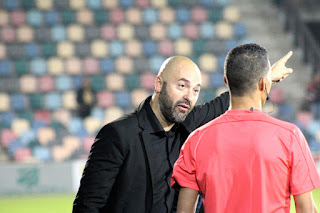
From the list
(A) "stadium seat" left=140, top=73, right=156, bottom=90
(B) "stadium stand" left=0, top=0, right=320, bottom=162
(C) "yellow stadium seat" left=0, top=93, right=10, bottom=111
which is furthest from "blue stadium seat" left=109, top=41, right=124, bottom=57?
(C) "yellow stadium seat" left=0, top=93, right=10, bottom=111

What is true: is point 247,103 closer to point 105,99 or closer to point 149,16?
point 105,99

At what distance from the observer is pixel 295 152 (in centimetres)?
228

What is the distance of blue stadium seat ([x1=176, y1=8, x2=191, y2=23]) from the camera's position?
15.3m

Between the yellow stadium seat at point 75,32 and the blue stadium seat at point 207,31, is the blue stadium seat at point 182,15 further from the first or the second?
the yellow stadium seat at point 75,32

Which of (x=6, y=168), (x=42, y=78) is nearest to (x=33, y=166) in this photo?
(x=6, y=168)

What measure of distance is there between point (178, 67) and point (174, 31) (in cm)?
1197

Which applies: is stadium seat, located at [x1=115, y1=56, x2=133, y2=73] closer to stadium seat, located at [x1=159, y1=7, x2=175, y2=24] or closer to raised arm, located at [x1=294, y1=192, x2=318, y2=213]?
stadium seat, located at [x1=159, y1=7, x2=175, y2=24]

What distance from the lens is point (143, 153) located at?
302 cm

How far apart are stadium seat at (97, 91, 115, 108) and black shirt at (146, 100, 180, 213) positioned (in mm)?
10143

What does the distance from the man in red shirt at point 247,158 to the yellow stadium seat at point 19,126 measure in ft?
31.9

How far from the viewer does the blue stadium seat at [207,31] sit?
49.3 feet

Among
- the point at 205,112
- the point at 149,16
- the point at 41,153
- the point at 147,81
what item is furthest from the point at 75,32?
the point at 205,112

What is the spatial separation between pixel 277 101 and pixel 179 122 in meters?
10.7

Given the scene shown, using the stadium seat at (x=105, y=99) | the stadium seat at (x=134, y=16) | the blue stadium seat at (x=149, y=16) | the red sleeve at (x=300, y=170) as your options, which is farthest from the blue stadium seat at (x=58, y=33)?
the red sleeve at (x=300, y=170)
